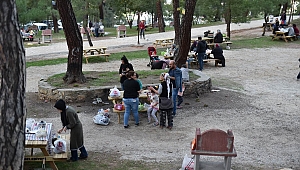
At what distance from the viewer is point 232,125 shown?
32.0 feet

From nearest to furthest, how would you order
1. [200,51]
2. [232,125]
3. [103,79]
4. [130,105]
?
[130,105], [232,125], [103,79], [200,51]

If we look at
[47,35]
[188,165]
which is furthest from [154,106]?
[47,35]

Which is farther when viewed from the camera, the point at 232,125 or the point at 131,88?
the point at 232,125

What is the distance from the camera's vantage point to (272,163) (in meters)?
7.43

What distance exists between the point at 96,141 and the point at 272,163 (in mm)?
3597

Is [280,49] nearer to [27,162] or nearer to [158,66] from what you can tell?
[158,66]

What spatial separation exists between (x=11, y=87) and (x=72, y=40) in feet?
27.7

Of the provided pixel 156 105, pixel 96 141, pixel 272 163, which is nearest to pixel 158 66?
pixel 156 105

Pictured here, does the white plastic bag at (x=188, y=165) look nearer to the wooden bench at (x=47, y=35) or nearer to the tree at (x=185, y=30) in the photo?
the tree at (x=185, y=30)

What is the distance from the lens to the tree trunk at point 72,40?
1224cm

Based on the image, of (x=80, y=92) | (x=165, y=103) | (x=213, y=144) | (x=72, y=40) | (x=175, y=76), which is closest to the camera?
(x=213, y=144)

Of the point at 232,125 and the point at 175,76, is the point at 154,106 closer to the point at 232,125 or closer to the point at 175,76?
the point at 175,76

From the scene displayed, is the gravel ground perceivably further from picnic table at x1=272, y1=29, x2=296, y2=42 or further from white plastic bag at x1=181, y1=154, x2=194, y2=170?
picnic table at x1=272, y1=29, x2=296, y2=42

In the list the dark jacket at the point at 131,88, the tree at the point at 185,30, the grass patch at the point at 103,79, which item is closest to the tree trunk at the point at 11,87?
the dark jacket at the point at 131,88
